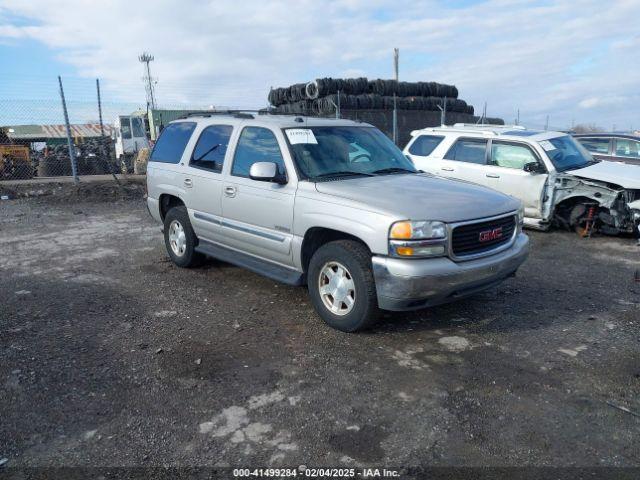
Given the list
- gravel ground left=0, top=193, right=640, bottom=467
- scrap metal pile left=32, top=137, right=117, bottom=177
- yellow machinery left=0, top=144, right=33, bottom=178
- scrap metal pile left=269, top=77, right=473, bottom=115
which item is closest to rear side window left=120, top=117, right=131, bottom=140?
scrap metal pile left=32, top=137, right=117, bottom=177

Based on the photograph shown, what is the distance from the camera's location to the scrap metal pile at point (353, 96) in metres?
16.4

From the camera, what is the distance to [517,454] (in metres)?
2.81

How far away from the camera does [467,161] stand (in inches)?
349

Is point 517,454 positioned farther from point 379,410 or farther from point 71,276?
point 71,276

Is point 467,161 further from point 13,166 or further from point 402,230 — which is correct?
point 13,166

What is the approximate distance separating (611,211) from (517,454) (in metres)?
6.34

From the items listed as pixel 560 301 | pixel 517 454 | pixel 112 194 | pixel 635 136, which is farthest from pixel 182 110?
pixel 517 454

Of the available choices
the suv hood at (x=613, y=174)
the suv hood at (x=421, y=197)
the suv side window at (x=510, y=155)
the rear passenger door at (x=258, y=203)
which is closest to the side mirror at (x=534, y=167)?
the suv side window at (x=510, y=155)

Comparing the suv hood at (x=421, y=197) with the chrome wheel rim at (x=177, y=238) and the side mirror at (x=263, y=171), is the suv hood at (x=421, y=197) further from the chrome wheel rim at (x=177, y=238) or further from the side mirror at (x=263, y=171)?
the chrome wheel rim at (x=177, y=238)

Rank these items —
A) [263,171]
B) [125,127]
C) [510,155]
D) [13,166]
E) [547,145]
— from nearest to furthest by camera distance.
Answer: [263,171], [547,145], [510,155], [13,166], [125,127]

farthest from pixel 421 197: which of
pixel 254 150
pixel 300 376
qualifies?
pixel 254 150

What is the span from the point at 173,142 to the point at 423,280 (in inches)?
161

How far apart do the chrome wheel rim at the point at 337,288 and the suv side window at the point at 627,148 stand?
9145 millimetres

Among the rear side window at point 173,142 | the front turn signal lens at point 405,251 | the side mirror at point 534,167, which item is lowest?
the front turn signal lens at point 405,251
